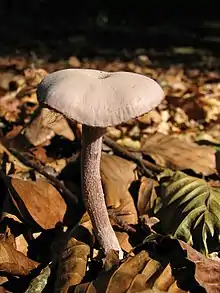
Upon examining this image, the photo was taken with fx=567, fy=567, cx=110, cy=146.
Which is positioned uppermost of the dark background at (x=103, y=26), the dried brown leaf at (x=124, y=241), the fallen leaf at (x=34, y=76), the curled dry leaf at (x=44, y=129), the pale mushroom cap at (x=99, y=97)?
the pale mushroom cap at (x=99, y=97)

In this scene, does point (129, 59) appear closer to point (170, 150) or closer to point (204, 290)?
point (170, 150)

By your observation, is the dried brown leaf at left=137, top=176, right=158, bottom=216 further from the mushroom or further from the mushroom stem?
the mushroom

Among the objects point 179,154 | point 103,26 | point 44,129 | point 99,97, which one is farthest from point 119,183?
point 103,26

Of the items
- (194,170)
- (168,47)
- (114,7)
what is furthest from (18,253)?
(114,7)

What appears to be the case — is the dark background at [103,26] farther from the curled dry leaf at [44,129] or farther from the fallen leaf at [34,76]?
the curled dry leaf at [44,129]

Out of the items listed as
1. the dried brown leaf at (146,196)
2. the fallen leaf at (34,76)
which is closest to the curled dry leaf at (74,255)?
the dried brown leaf at (146,196)

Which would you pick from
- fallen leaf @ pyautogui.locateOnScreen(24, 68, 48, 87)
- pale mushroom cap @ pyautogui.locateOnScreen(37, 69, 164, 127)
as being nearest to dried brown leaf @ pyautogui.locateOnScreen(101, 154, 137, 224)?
pale mushroom cap @ pyautogui.locateOnScreen(37, 69, 164, 127)
